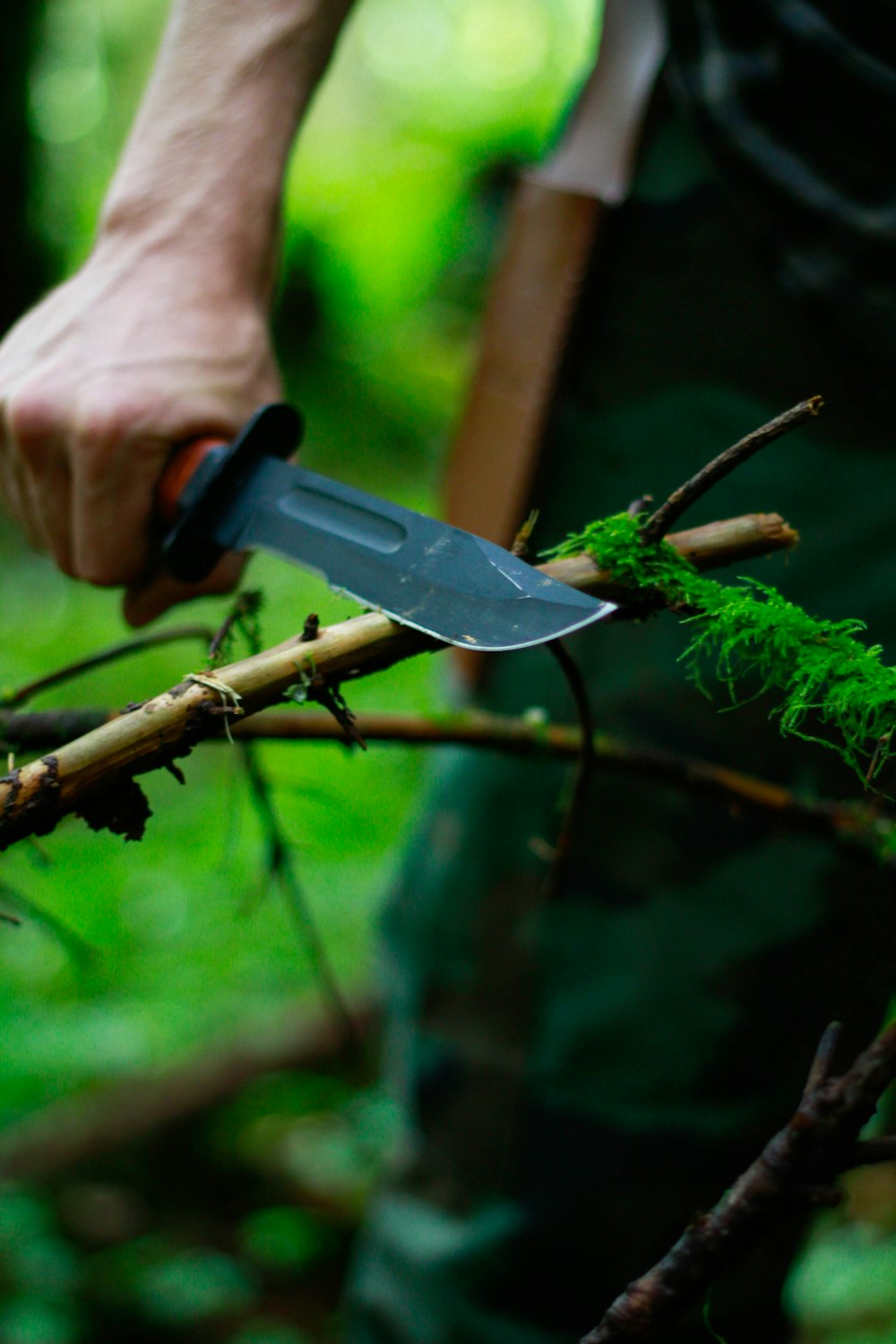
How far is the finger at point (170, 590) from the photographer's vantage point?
964 mm

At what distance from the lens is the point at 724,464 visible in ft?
1.78

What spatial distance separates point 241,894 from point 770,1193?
2.74 meters

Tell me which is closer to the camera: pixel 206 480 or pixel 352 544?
pixel 352 544

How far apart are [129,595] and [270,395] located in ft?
0.85

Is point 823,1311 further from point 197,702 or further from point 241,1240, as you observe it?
point 197,702

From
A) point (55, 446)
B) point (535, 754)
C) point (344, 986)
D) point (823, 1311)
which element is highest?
point (55, 446)

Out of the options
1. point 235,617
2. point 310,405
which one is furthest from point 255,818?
point 310,405

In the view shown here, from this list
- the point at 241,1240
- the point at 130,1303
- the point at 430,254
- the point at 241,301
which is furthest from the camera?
the point at 430,254

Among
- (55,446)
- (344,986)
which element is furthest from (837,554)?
(344,986)

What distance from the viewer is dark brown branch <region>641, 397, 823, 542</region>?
518mm

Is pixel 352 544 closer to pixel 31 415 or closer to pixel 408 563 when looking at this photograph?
pixel 408 563

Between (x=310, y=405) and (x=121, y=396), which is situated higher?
(x=121, y=396)

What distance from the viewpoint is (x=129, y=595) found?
989mm

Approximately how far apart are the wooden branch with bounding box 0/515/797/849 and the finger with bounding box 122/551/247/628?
1.36 feet
